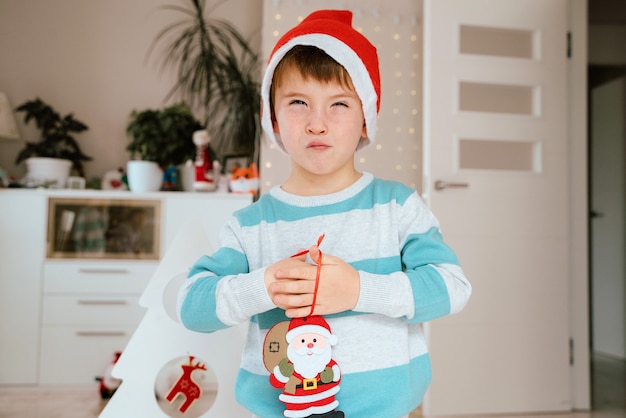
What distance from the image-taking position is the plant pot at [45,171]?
3146 mm

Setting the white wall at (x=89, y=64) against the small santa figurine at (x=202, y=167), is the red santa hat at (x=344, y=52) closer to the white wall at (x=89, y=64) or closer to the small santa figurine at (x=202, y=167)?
the small santa figurine at (x=202, y=167)

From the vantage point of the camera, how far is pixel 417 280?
80 centimetres

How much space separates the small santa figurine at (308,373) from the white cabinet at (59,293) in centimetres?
225

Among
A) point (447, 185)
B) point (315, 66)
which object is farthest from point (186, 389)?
point (447, 185)

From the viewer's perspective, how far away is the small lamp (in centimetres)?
318

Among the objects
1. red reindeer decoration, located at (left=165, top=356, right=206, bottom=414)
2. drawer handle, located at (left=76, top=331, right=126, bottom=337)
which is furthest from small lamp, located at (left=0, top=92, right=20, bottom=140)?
red reindeer decoration, located at (left=165, top=356, right=206, bottom=414)

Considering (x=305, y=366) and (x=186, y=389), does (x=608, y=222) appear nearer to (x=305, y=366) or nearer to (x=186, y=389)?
(x=186, y=389)

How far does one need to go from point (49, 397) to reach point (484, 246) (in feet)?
7.52

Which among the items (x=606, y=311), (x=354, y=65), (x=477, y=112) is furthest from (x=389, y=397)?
(x=606, y=311)

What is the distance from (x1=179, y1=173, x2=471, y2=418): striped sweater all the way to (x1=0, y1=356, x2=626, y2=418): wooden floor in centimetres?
198

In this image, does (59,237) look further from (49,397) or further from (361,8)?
(361,8)

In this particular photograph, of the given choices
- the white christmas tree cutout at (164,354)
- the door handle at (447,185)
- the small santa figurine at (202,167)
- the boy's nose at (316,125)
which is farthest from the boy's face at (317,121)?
the small santa figurine at (202,167)

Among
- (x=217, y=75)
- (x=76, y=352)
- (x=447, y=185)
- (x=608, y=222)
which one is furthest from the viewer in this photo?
(x=608, y=222)

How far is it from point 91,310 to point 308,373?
253 cm
